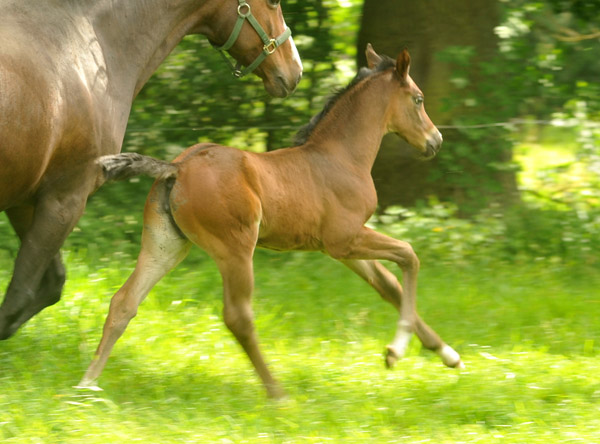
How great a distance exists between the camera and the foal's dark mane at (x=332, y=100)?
5664mm

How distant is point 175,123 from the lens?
911cm

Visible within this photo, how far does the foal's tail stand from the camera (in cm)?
477

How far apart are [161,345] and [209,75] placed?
12.6ft

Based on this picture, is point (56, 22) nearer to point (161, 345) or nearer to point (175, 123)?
point (161, 345)

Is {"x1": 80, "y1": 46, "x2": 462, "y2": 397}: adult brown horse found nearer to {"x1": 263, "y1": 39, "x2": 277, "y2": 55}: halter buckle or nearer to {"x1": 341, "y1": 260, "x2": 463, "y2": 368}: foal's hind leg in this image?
{"x1": 341, "y1": 260, "x2": 463, "y2": 368}: foal's hind leg

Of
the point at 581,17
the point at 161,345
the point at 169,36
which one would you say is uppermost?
the point at 169,36

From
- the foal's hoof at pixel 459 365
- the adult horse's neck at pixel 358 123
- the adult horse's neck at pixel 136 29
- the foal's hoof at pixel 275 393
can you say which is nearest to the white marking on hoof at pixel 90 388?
the foal's hoof at pixel 275 393

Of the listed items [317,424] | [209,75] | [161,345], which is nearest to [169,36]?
[161,345]

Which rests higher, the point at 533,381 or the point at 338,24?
the point at 338,24

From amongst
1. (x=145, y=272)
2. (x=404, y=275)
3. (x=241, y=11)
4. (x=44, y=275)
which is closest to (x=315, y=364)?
(x=404, y=275)

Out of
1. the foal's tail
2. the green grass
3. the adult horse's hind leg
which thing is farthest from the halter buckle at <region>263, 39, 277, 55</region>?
the green grass

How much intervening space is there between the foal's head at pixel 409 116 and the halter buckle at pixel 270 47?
63 cm

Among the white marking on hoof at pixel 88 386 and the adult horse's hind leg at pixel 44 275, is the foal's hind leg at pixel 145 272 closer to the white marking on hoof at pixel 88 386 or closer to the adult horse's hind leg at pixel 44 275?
the white marking on hoof at pixel 88 386

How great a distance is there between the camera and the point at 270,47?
5.62m
